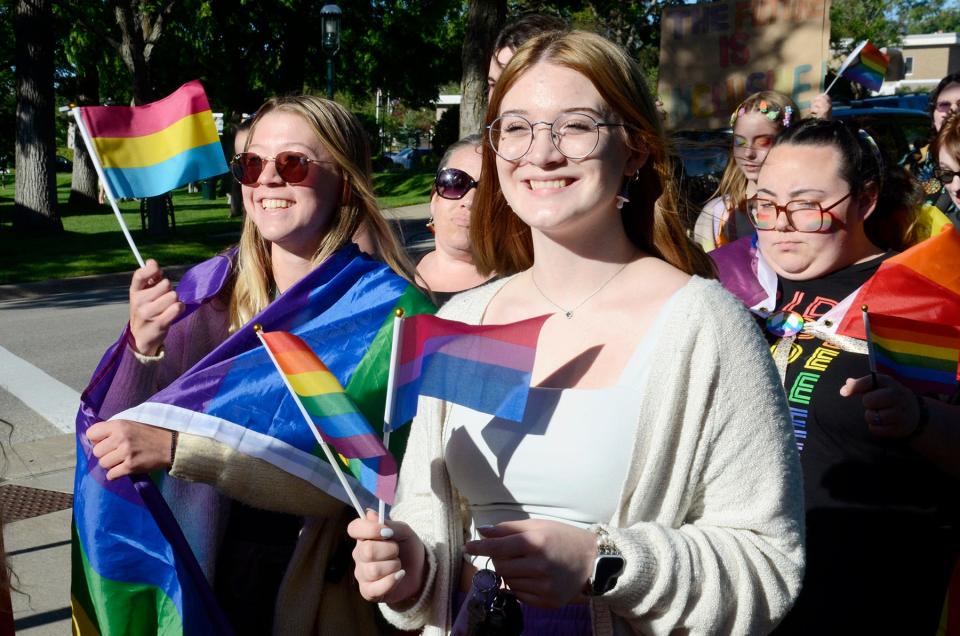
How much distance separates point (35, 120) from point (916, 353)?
61.3 feet

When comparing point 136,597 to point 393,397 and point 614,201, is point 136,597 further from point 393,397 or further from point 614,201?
point 614,201

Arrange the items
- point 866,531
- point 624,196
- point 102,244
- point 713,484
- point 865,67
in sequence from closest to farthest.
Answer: point 713,484, point 624,196, point 866,531, point 865,67, point 102,244

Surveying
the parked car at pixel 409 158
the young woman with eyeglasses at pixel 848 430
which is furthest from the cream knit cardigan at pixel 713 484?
the parked car at pixel 409 158

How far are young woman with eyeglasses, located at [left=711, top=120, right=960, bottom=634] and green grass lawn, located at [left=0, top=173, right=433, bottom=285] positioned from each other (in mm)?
8458

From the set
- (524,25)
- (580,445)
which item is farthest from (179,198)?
(580,445)

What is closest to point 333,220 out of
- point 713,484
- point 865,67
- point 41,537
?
point 713,484

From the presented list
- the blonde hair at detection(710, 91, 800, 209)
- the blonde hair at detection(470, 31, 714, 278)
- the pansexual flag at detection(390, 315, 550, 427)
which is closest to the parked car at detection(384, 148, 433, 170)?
the blonde hair at detection(710, 91, 800, 209)

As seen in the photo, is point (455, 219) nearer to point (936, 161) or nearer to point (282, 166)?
point (282, 166)

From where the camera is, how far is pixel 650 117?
1962mm

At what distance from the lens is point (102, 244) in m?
16.9

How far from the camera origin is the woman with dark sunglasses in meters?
3.63

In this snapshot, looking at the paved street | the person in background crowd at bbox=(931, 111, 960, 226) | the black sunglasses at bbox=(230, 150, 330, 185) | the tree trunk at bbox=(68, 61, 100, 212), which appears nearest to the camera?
the black sunglasses at bbox=(230, 150, 330, 185)

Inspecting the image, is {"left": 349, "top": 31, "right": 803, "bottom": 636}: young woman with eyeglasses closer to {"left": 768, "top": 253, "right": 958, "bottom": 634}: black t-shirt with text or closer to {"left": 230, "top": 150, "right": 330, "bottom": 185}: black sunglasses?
{"left": 768, "top": 253, "right": 958, "bottom": 634}: black t-shirt with text

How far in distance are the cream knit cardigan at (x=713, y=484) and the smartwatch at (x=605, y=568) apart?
1.4 inches
